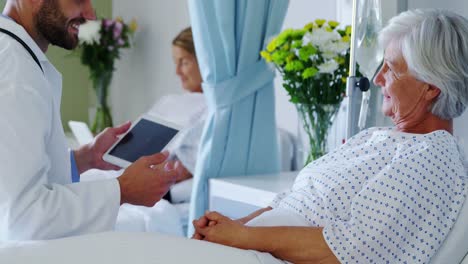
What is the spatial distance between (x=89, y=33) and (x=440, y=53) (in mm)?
3479

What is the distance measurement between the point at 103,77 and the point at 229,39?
7.97 ft

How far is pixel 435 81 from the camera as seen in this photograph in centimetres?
194

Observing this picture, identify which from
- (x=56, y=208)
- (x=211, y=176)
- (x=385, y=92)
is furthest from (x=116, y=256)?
(x=211, y=176)

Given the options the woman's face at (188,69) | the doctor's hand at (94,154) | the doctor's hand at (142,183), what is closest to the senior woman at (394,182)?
the doctor's hand at (142,183)

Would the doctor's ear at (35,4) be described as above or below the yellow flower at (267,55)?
above

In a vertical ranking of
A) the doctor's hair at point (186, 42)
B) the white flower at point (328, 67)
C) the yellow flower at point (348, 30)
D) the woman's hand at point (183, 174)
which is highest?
the yellow flower at point (348, 30)

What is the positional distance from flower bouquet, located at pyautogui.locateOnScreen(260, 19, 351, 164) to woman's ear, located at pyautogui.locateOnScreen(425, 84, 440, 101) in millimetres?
737

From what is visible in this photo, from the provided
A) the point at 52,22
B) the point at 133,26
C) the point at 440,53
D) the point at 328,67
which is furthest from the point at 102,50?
the point at 440,53

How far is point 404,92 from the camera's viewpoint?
202cm

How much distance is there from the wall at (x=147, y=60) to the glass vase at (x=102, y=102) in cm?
23

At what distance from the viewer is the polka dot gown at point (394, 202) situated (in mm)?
1747

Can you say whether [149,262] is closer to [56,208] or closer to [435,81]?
[56,208]

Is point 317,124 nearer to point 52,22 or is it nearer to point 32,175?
point 52,22

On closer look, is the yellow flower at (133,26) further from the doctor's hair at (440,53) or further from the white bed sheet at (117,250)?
the white bed sheet at (117,250)
